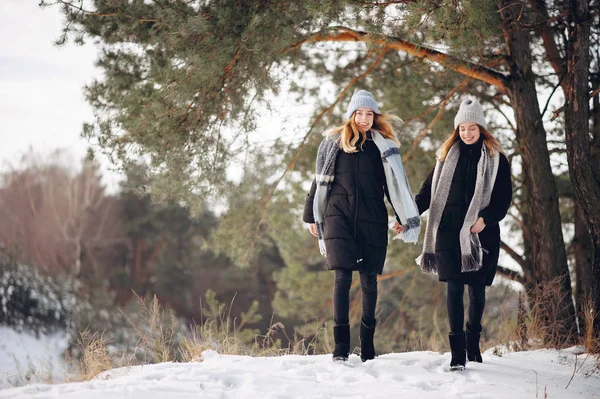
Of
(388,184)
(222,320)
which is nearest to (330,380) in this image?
(388,184)

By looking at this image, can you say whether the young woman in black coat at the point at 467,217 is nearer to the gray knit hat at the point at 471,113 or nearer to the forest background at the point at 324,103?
the gray knit hat at the point at 471,113

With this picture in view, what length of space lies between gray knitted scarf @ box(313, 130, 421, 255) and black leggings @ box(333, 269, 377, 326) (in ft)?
0.79

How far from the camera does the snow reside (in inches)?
130

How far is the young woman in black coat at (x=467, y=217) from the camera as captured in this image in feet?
13.4

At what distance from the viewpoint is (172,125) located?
216 inches

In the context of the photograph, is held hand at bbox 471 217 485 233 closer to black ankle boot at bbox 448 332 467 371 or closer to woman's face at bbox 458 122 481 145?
woman's face at bbox 458 122 481 145

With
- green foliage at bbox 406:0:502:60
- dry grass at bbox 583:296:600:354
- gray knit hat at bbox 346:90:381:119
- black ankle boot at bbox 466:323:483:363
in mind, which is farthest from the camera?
dry grass at bbox 583:296:600:354

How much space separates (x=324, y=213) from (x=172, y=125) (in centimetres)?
198

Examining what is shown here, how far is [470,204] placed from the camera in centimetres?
413

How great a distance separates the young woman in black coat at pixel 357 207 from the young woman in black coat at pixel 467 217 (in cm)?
21

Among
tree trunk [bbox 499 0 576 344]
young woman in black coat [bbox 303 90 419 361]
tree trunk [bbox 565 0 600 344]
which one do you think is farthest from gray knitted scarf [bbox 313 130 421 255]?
tree trunk [bbox 499 0 576 344]

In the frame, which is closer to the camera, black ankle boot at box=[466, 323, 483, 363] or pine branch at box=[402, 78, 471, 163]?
black ankle boot at box=[466, 323, 483, 363]

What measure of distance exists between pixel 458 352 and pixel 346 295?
79 centimetres

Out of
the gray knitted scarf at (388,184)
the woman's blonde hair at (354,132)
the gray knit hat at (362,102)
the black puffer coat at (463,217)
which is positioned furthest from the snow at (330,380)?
the gray knit hat at (362,102)
